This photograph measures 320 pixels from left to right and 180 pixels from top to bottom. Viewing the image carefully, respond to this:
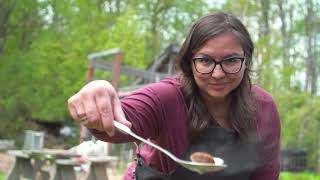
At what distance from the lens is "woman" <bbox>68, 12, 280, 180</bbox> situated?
59.6 inches

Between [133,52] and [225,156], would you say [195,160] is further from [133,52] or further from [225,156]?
[133,52]

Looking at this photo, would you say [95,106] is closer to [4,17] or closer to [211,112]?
[211,112]

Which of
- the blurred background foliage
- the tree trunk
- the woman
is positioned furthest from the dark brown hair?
the tree trunk

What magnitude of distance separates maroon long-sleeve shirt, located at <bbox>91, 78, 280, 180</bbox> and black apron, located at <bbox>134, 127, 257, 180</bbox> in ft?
0.08

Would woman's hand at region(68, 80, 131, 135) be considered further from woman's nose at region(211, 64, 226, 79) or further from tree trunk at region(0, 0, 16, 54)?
tree trunk at region(0, 0, 16, 54)

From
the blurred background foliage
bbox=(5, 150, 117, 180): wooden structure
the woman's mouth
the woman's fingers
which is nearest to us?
the woman's fingers

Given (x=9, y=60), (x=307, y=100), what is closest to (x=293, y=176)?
(x=307, y=100)

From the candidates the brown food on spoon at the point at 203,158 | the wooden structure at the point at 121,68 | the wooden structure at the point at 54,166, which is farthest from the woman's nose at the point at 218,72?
the wooden structure at the point at 54,166

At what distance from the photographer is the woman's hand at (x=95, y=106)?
116cm

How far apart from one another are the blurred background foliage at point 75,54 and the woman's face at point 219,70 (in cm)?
922

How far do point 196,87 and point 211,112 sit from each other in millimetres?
101

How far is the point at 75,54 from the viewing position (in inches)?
569

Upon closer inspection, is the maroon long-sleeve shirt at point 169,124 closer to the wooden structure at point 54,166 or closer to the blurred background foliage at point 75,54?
the wooden structure at point 54,166

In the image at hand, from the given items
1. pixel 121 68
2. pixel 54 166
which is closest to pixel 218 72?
pixel 54 166
